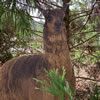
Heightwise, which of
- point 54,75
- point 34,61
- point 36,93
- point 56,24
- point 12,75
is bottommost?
point 36,93

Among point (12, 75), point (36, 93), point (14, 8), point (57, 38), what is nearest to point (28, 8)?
point (14, 8)

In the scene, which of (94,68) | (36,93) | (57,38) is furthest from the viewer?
(94,68)

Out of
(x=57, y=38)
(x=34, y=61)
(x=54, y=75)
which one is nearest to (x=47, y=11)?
(x=57, y=38)

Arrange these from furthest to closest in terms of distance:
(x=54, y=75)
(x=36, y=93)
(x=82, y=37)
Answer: (x=82, y=37) → (x=36, y=93) → (x=54, y=75)

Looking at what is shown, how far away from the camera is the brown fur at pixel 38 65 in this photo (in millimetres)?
1406

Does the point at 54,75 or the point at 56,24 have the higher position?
the point at 56,24

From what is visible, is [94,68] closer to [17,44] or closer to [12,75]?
[17,44]

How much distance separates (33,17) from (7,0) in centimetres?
54

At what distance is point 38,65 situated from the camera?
57.2 inches

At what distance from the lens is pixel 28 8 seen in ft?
7.20

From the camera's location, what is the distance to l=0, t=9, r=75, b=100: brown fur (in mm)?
1406

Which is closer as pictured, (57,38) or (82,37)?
(57,38)

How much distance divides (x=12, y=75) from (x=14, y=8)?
3.62 ft

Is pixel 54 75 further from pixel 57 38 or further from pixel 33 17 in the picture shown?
pixel 33 17
